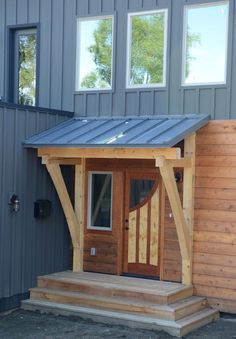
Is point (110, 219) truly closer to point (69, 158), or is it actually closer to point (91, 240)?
point (91, 240)

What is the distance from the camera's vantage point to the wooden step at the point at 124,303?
7953 millimetres

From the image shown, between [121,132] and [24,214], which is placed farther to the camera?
[24,214]

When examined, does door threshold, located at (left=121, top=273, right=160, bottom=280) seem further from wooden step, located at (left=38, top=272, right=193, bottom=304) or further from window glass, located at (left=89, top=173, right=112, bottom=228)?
window glass, located at (left=89, top=173, right=112, bottom=228)

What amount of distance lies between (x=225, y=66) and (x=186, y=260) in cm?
299

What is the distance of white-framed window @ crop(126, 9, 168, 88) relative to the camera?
929cm

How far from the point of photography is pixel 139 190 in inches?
372

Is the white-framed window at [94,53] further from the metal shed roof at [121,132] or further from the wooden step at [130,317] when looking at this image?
the wooden step at [130,317]

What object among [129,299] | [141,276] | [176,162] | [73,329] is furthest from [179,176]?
[73,329]

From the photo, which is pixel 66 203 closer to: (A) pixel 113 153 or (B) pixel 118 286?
(A) pixel 113 153

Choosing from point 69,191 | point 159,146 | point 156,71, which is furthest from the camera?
point 69,191

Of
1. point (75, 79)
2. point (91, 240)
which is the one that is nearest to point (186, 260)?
point (91, 240)

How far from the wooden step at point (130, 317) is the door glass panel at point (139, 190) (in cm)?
194

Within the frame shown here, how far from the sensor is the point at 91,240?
32.3ft

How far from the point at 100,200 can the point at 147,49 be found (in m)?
2.64
